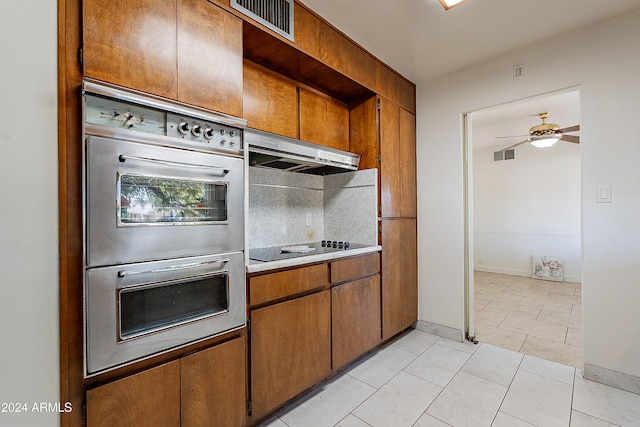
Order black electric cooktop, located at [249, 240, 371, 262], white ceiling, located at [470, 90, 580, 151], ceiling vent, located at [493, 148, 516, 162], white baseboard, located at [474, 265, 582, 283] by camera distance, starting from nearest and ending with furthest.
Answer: black electric cooktop, located at [249, 240, 371, 262] → white ceiling, located at [470, 90, 580, 151] → white baseboard, located at [474, 265, 582, 283] → ceiling vent, located at [493, 148, 516, 162]

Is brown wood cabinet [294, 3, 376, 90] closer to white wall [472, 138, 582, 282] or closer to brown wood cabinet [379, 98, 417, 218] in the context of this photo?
brown wood cabinet [379, 98, 417, 218]

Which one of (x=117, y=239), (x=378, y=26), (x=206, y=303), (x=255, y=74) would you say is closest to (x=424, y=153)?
(x=378, y=26)

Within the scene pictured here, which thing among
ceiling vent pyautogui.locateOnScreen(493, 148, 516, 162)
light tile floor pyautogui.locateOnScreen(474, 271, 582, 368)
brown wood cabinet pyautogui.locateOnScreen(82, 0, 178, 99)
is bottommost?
light tile floor pyautogui.locateOnScreen(474, 271, 582, 368)

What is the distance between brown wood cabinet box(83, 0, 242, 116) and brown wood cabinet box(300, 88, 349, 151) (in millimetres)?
819

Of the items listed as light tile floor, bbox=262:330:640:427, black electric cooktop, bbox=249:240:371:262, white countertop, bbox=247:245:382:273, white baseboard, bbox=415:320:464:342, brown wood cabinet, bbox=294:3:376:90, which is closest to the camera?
white countertop, bbox=247:245:382:273

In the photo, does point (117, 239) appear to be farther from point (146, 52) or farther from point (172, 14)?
point (172, 14)

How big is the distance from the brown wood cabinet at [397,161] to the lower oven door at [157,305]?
63.0 inches

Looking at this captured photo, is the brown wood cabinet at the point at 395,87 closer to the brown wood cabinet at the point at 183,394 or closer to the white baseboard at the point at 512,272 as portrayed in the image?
the brown wood cabinet at the point at 183,394

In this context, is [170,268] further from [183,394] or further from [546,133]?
[546,133]

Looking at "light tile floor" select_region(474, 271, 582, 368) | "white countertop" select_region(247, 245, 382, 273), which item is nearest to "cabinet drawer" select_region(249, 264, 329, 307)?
"white countertop" select_region(247, 245, 382, 273)

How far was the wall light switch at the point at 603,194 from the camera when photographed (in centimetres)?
206

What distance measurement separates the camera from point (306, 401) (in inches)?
74.3

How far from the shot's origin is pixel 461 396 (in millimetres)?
1924

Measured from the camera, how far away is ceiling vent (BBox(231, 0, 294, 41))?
1.59m
